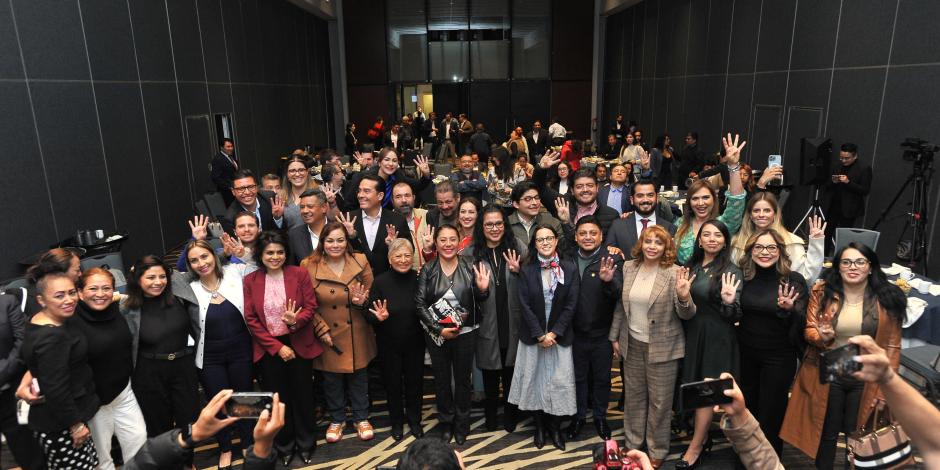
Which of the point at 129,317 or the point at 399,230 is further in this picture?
the point at 399,230

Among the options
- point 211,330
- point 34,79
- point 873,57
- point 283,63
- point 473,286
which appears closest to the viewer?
point 211,330

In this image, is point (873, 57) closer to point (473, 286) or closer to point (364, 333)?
point (473, 286)

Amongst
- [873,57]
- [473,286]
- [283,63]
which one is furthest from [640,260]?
[283,63]

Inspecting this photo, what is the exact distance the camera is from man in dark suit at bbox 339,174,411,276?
4.78 m

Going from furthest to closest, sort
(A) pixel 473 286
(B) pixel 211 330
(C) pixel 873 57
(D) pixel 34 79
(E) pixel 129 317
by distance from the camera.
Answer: (C) pixel 873 57 → (D) pixel 34 79 → (A) pixel 473 286 → (B) pixel 211 330 → (E) pixel 129 317

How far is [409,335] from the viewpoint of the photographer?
13.9 ft

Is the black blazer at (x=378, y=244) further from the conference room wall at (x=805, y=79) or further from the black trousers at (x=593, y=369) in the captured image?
the conference room wall at (x=805, y=79)

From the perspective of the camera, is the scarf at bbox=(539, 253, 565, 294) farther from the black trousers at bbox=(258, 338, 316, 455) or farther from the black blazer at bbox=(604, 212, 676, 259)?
the black trousers at bbox=(258, 338, 316, 455)

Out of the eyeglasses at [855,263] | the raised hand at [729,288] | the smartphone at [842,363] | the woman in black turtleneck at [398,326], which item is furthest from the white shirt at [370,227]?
the smartphone at [842,363]

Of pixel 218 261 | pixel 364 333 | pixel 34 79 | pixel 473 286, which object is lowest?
pixel 364 333

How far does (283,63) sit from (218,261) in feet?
42.8

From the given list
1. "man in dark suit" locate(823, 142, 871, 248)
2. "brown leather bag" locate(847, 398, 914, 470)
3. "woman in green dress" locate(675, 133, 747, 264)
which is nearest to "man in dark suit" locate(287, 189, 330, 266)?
"woman in green dress" locate(675, 133, 747, 264)

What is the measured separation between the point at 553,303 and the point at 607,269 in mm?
443

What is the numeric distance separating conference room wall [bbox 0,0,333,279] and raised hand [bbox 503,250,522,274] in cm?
539
